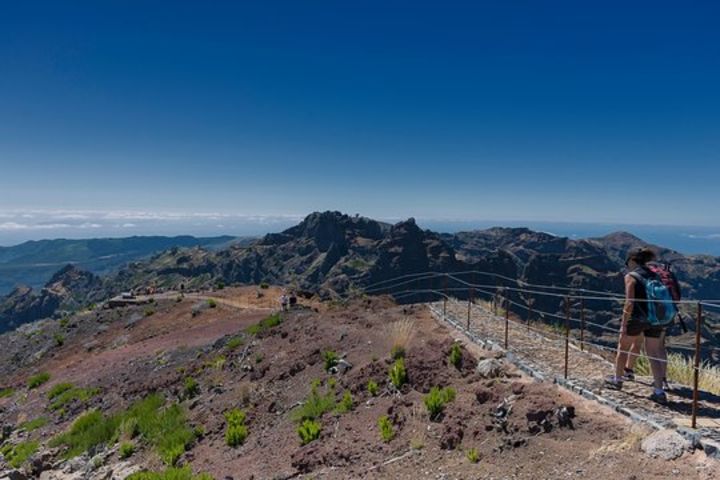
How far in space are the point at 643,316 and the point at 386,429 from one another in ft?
14.9

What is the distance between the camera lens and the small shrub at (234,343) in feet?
61.4

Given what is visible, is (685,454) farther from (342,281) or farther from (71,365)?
(342,281)

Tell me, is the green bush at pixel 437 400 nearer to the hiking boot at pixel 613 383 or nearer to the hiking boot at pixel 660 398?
the hiking boot at pixel 613 383

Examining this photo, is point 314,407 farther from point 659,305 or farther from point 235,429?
point 659,305

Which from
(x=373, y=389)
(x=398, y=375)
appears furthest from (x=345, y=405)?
(x=398, y=375)

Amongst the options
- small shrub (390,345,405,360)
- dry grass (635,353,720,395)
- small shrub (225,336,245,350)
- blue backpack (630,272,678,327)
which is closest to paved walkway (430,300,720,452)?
dry grass (635,353,720,395)

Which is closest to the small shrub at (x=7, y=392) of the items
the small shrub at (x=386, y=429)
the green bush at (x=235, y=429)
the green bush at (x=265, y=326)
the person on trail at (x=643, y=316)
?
the green bush at (x=265, y=326)

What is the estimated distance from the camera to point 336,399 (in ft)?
35.8

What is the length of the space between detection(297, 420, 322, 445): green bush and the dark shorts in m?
5.74

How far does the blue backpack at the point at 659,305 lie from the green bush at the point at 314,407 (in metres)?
6.24

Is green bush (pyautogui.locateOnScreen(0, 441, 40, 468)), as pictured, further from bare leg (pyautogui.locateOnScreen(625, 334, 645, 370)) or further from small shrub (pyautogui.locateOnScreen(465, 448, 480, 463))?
bare leg (pyautogui.locateOnScreen(625, 334, 645, 370))

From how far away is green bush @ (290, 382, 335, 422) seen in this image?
1044 cm

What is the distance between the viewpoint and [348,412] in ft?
33.1

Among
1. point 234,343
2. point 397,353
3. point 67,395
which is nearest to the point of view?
point 397,353
